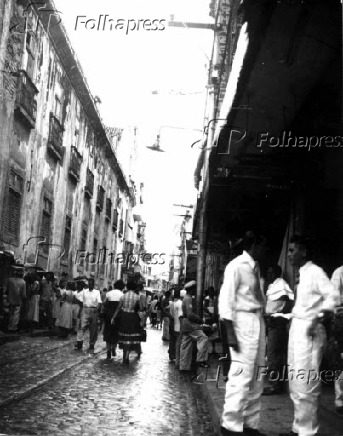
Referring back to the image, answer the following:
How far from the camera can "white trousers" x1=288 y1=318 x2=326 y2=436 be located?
14.8 ft

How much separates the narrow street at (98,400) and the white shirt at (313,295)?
5.37 ft

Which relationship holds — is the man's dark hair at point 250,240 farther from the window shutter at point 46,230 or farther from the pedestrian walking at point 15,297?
the window shutter at point 46,230

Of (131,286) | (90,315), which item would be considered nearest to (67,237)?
(90,315)

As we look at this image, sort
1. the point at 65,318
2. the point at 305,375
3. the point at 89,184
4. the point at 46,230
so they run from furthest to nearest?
the point at 89,184, the point at 46,230, the point at 65,318, the point at 305,375

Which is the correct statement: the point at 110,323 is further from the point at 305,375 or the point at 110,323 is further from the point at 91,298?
the point at 305,375

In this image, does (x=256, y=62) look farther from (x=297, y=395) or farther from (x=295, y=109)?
(x=297, y=395)

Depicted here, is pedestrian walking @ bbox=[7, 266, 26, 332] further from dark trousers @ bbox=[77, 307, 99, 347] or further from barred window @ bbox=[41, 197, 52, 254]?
barred window @ bbox=[41, 197, 52, 254]

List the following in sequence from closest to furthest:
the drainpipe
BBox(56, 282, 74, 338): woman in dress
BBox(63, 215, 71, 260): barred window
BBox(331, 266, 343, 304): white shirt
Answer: BBox(331, 266, 343, 304): white shirt < the drainpipe < BBox(56, 282, 74, 338): woman in dress < BBox(63, 215, 71, 260): barred window

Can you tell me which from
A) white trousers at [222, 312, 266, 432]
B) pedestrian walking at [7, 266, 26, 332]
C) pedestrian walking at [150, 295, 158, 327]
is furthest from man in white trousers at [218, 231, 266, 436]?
pedestrian walking at [150, 295, 158, 327]

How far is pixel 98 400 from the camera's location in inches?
272

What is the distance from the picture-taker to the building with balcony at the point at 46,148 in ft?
52.6

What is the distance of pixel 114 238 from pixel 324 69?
106 ft

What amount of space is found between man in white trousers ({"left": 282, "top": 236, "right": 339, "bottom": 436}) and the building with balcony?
39.7ft

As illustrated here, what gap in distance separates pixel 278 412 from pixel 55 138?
1626cm
